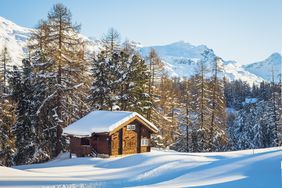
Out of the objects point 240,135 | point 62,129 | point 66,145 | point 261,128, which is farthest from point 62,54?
point 240,135

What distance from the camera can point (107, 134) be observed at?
37906mm

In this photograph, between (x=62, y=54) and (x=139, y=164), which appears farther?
(x=62, y=54)

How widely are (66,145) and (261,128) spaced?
138 ft

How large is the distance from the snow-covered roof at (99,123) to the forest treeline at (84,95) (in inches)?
75.2

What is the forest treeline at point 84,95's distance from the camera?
40219 mm

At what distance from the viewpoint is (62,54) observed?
130 ft

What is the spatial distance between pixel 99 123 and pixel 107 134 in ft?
5.97

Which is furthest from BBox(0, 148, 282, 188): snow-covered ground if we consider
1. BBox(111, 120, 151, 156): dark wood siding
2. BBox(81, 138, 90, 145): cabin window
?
BBox(81, 138, 90, 145): cabin window

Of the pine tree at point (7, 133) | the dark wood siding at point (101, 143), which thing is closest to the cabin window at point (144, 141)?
the dark wood siding at point (101, 143)

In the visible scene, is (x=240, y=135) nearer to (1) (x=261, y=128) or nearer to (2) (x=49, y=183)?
(1) (x=261, y=128)

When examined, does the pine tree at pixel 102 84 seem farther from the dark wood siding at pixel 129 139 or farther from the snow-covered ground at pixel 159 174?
the snow-covered ground at pixel 159 174

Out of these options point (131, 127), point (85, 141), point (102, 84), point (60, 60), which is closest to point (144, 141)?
point (131, 127)

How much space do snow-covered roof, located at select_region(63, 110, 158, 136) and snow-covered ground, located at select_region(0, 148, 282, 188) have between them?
183 inches

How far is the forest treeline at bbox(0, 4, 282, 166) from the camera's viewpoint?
1583 inches
